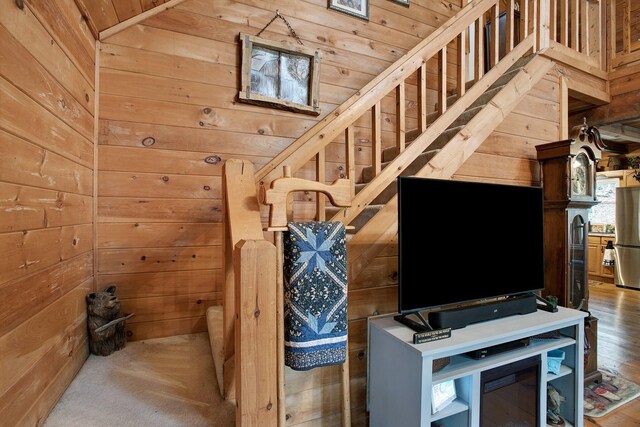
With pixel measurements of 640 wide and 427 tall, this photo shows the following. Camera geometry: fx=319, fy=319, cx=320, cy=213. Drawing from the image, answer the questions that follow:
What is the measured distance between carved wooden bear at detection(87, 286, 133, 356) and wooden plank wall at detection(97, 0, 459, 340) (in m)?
0.24

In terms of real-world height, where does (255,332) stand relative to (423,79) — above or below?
below

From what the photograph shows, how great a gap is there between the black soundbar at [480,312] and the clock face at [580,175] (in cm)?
108

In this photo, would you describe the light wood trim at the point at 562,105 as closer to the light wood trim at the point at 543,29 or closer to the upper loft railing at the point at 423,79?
the upper loft railing at the point at 423,79

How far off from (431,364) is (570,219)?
181 centimetres

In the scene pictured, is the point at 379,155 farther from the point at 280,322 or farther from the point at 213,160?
→ the point at 213,160

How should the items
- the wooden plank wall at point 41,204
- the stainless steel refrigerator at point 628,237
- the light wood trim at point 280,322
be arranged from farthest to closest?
the stainless steel refrigerator at point 628,237, the light wood trim at point 280,322, the wooden plank wall at point 41,204

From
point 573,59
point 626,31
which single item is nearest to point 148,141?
point 573,59

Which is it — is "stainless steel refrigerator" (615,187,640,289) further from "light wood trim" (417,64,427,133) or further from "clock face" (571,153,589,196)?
"light wood trim" (417,64,427,133)

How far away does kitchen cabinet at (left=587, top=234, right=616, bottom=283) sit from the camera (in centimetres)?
583

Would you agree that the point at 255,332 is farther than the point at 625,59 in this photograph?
No

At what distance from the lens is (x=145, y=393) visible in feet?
4.74

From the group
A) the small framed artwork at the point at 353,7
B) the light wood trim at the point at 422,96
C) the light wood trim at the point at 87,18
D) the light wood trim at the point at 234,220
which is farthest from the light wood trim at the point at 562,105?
the light wood trim at the point at 87,18

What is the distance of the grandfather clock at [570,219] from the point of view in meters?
2.29

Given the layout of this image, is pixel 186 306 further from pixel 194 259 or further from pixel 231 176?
pixel 231 176
